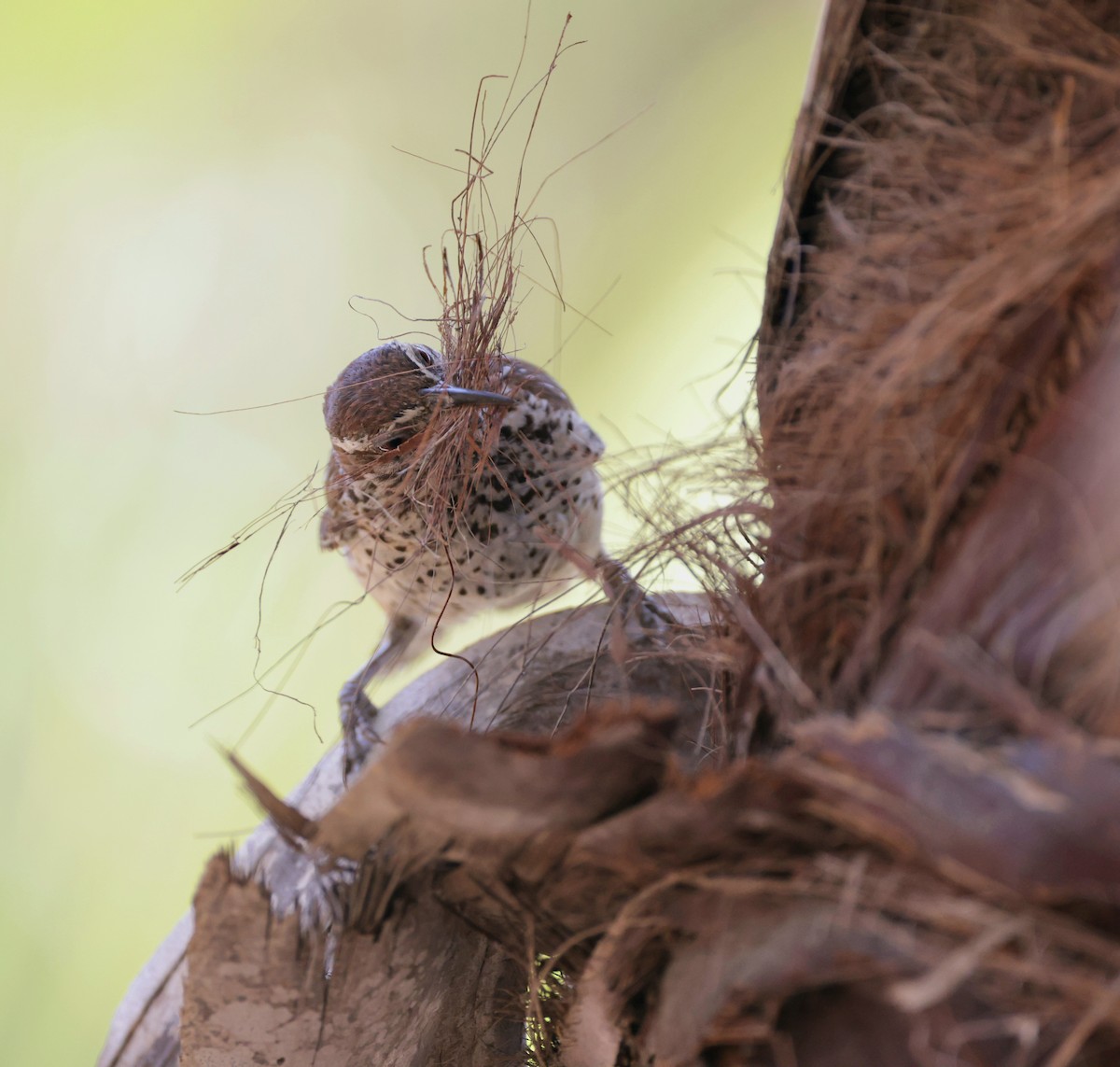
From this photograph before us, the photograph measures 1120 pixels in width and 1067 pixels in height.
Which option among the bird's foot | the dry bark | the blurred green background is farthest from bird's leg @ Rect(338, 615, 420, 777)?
the blurred green background

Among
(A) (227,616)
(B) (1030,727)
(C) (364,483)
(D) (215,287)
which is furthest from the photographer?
(D) (215,287)

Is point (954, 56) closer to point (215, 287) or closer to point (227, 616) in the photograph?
point (227, 616)

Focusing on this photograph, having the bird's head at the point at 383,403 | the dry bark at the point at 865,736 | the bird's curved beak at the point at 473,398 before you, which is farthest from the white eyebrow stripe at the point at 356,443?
the dry bark at the point at 865,736

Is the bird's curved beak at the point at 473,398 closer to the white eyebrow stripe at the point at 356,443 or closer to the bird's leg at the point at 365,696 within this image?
the white eyebrow stripe at the point at 356,443

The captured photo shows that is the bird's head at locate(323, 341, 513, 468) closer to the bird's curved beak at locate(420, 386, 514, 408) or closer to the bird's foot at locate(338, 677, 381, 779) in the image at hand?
the bird's curved beak at locate(420, 386, 514, 408)

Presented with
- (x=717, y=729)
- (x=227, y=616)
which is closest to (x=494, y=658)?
(x=717, y=729)

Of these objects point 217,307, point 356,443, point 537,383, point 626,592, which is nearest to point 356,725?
point 356,443
